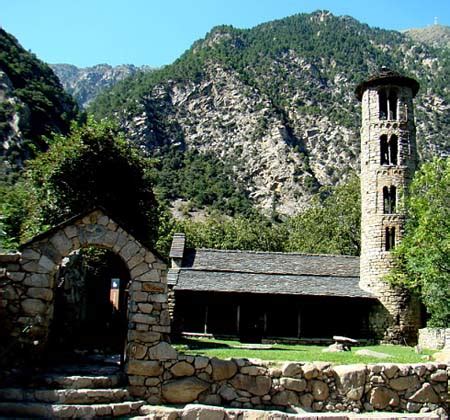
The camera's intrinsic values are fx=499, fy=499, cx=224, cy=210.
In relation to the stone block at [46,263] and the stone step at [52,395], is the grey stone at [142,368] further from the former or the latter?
the stone block at [46,263]

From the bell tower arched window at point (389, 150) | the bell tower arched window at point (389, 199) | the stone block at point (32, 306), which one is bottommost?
the stone block at point (32, 306)

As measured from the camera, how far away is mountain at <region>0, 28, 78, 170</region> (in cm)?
6962

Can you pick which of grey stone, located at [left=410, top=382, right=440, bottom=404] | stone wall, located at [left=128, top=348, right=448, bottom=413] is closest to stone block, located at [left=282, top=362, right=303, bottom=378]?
stone wall, located at [left=128, top=348, right=448, bottom=413]

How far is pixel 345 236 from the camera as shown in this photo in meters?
45.9

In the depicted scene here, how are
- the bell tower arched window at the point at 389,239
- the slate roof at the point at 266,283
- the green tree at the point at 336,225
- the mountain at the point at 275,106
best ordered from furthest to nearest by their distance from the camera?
1. the mountain at the point at 275,106
2. the green tree at the point at 336,225
3. the bell tower arched window at the point at 389,239
4. the slate roof at the point at 266,283

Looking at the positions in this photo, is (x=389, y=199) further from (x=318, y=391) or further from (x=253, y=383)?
(x=253, y=383)

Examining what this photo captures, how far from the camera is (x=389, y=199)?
28.4 metres

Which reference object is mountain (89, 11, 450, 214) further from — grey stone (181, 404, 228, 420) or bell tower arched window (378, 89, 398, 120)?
grey stone (181, 404, 228, 420)

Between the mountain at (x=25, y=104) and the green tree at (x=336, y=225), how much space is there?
34036 millimetres

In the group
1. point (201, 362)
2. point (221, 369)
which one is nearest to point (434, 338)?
point (221, 369)

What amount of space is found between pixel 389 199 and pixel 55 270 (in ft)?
74.0

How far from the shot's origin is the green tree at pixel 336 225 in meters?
45.6

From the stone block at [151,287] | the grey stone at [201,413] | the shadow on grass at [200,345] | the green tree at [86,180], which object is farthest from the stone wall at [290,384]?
the green tree at [86,180]

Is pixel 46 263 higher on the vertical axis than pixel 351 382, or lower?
higher
